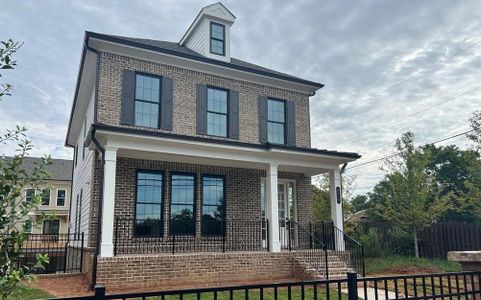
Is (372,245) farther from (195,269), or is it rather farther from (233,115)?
(195,269)

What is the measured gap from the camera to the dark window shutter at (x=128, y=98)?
11477mm

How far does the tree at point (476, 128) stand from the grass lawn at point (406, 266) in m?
5.89

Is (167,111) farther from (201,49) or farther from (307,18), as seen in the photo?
(307,18)

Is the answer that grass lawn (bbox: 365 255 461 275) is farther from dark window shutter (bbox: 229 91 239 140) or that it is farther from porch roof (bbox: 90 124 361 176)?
dark window shutter (bbox: 229 91 239 140)

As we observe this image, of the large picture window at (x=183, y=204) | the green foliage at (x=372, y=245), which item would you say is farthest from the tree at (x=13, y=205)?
the green foliage at (x=372, y=245)

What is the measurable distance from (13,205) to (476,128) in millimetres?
18724

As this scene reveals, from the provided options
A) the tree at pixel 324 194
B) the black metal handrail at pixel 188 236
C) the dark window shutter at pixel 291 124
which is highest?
the dark window shutter at pixel 291 124

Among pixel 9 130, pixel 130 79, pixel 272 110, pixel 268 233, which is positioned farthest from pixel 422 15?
pixel 9 130

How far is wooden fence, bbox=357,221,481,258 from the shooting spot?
14976mm

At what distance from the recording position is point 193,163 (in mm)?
11992

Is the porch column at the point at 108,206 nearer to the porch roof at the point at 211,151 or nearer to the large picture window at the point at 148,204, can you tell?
the porch roof at the point at 211,151

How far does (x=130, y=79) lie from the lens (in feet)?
38.5

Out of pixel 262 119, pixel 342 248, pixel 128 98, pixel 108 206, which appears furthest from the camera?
pixel 262 119

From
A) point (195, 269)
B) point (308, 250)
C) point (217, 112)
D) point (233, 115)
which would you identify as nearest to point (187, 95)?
point (217, 112)
